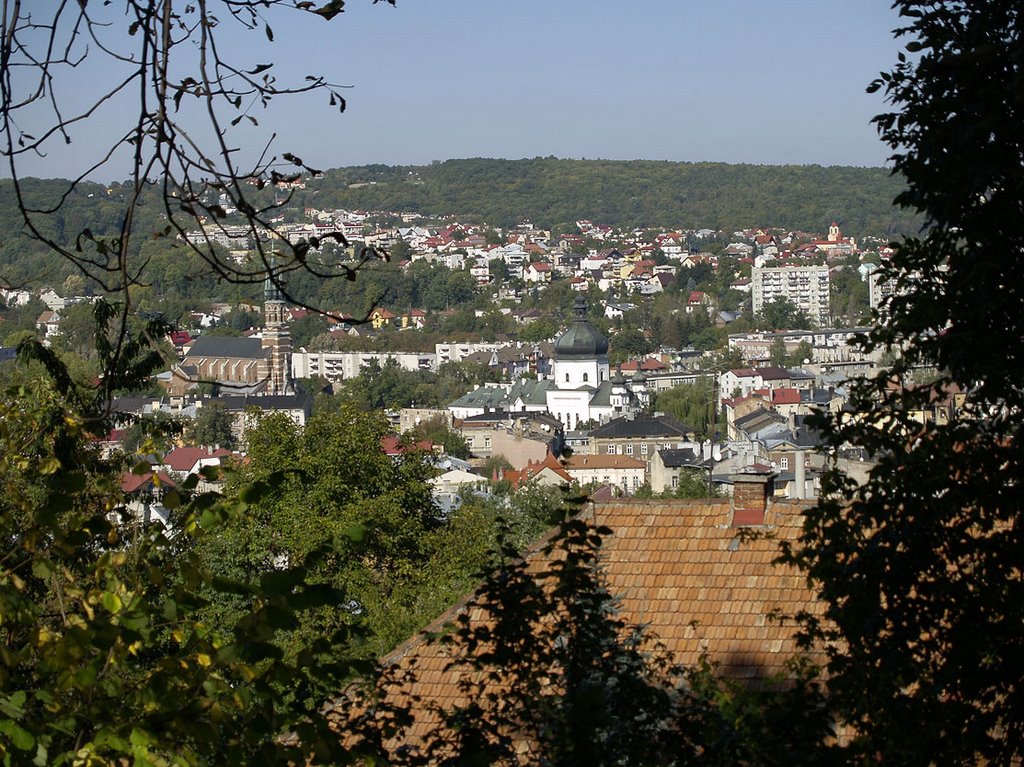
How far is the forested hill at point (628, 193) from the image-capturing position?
169 meters

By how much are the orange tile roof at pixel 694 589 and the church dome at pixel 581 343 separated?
5611 cm

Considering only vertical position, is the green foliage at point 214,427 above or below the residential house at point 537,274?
below

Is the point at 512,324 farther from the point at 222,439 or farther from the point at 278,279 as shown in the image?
the point at 278,279

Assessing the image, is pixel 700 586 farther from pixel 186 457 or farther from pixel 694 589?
pixel 186 457

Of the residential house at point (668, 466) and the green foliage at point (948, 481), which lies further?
the residential house at point (668, 466)

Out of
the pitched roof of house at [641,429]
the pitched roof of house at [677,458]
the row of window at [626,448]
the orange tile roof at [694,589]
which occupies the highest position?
the orange tile roof at [694,589]

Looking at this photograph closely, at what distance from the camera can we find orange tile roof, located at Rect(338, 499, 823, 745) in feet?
23.1

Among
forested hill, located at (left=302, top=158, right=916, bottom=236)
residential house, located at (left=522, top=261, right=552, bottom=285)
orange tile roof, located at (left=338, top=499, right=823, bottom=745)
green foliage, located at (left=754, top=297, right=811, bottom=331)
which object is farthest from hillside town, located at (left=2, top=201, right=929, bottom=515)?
forested hill, located at (left=302, top=158, right=916, bottom=236)

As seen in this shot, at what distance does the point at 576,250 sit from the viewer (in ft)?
501

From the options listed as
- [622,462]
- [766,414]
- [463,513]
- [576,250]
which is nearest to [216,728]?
[463,513]

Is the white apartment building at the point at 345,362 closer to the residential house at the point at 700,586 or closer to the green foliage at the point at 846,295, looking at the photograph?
the green foliage at the point at 846,295

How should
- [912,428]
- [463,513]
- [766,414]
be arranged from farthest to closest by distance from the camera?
[766,414], [463,513], [912,428]

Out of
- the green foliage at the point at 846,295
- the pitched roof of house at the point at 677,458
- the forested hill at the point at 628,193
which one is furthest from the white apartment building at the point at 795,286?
the pitched roof of house at the point at 677,458

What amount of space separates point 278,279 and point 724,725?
1891 millimetres
